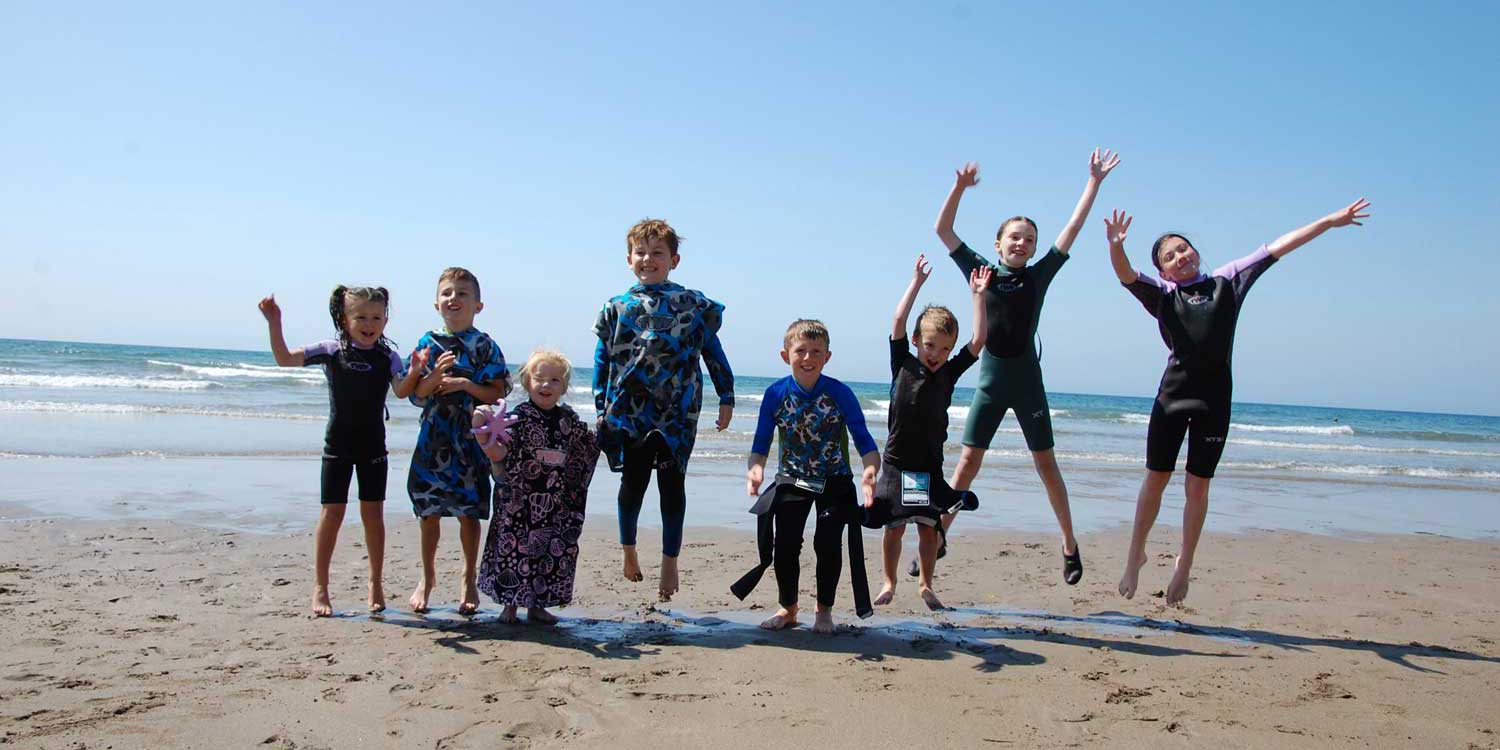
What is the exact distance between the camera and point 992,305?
5.46 metres

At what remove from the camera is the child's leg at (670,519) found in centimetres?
499

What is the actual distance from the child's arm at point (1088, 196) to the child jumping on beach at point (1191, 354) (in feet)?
0.89

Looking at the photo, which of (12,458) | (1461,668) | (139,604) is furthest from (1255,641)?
(12,458)

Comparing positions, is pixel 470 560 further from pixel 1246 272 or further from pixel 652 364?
pixel 1246 272

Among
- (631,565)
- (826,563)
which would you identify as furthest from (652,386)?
(826,563)

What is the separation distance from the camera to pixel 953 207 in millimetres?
5434

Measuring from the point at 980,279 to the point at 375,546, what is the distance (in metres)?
3.57

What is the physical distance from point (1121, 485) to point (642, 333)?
1026 centimetres

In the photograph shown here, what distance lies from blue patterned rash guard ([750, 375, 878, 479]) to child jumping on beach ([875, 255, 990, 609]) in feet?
1.17

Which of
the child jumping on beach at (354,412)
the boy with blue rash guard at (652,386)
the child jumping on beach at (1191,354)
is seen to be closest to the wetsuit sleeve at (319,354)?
the child jumping on beach at (354,412)

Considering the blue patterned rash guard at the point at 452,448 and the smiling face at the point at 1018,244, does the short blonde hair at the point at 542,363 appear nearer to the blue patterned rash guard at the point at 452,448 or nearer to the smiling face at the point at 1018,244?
the blue patterned rash guard at the point at 452,448

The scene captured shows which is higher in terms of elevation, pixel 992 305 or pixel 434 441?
pixel 992 305

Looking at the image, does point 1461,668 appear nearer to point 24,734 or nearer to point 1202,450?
point 1202,450

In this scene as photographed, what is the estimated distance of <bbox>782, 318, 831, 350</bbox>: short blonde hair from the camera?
4840mm
